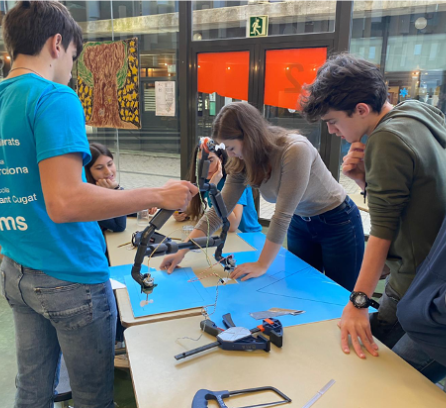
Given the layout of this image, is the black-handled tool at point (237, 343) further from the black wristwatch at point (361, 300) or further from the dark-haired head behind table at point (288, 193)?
the dark-haired head behind table at point (288, 193)

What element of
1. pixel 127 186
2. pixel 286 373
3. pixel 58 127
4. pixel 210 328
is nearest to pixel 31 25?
pixel 58 127

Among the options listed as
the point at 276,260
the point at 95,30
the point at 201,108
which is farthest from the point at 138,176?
the point at 276,260

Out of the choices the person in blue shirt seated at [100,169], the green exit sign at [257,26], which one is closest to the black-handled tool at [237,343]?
the person in blue shirt seated at [100,169]

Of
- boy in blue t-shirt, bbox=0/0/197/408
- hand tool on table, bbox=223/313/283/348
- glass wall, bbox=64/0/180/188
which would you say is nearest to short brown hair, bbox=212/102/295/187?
boy in blue t-shirt, bbox=0/0/197/408

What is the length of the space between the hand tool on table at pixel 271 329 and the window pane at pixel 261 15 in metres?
3.12

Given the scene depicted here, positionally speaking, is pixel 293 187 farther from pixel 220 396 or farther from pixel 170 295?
pixel 220 396

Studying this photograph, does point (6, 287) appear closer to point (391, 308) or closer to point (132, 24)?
point (391, 308)

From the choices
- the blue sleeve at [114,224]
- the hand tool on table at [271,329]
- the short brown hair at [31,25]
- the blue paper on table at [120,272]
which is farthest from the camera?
the blue sleeve at [114,224]

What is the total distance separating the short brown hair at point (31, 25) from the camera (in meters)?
0.94

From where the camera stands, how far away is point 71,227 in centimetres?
101

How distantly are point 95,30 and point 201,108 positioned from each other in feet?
5.96

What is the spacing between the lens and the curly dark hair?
1143 mm

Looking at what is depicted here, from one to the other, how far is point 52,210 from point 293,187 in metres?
0.94

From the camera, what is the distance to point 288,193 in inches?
60.3
